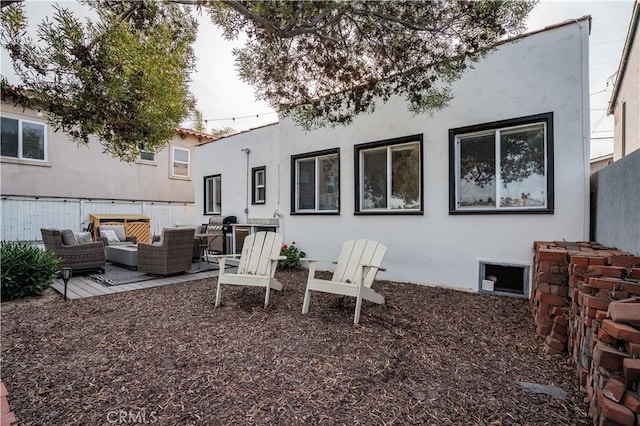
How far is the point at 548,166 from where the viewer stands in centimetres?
415

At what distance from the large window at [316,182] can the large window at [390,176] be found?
1.87ft

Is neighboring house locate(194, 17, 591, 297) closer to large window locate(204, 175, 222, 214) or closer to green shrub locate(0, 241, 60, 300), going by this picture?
large window locate(204, 175, 222, 214)

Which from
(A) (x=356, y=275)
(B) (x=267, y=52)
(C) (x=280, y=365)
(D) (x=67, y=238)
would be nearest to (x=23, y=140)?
(D) (x=67, y=238)

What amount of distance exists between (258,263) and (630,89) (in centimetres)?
816

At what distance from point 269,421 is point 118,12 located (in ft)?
13.9

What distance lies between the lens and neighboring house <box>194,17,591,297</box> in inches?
160

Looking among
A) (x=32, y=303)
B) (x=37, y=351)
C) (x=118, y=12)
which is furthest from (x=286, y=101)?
(x=32, y=303)

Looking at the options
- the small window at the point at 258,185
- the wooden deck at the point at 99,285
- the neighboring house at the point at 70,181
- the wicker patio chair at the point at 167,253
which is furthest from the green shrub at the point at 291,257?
the neighboring house at the point at 70,181

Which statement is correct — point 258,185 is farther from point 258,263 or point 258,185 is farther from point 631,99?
point 631,99

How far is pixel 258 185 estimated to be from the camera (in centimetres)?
842

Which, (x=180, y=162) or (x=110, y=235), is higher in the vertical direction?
(x=180, y=162)

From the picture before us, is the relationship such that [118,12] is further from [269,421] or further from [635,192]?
[635,192]

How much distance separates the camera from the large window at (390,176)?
17.9 ft

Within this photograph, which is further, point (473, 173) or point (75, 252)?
point (75, 252)
